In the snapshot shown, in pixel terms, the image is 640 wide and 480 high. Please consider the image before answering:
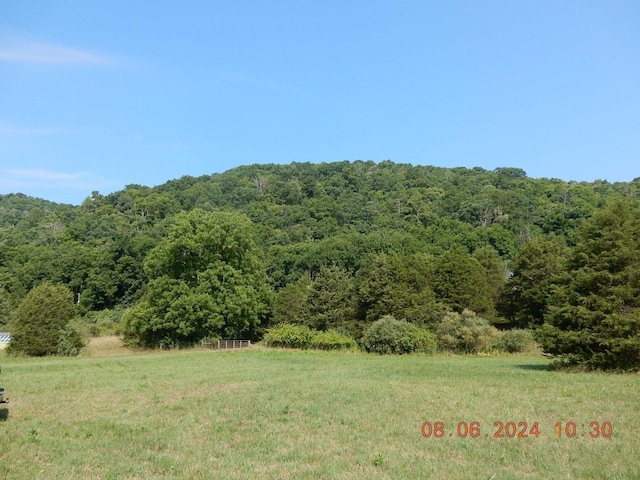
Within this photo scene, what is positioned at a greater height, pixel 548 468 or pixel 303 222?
pixel 303 222

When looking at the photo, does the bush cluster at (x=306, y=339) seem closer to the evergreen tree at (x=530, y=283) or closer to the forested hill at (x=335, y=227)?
the forested hill at (x=335, y=227)

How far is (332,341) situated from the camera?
156 ft

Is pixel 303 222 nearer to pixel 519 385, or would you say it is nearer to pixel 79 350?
pixel 79 350

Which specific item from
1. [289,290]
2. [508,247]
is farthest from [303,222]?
[289,290]

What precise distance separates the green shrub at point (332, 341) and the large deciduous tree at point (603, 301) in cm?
2501

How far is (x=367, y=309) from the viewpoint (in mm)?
55469

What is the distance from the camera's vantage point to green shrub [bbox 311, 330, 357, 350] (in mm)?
47438

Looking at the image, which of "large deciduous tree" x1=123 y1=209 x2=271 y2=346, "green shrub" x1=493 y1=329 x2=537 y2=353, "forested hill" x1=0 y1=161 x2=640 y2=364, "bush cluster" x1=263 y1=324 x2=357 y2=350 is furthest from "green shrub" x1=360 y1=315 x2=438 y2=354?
"large deciduous tree" x1=123 y1=209 x2=271 y2=346

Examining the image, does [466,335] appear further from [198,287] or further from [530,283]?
[198,287]

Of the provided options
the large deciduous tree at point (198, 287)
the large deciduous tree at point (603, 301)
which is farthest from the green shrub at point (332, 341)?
the large deciduous tree at point (603, 301)

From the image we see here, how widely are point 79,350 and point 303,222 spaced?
289 ft

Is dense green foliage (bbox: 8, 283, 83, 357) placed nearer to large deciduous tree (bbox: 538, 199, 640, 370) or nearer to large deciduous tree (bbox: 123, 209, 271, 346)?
large deciduous tree (bbox: 123, 209, 271, 346)

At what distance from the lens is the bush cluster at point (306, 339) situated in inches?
1876
